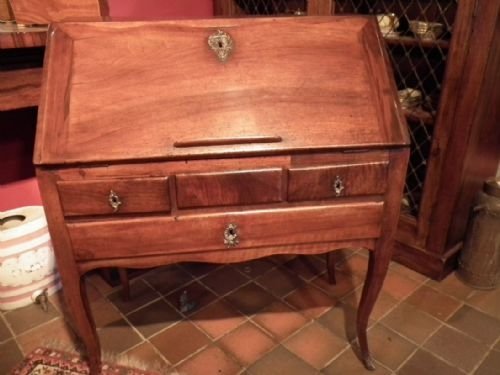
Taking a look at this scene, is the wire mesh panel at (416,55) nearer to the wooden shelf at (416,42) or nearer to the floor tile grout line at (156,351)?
the wooden shelf at (416,42)

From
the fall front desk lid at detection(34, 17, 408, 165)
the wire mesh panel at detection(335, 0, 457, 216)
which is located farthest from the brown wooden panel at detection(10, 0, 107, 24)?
the wire mesh panel at detection(335, 0, 457, 216)

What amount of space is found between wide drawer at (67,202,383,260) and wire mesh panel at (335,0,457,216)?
92 centimetres

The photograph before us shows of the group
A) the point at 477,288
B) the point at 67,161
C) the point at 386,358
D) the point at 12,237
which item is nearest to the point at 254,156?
the point at 67,161

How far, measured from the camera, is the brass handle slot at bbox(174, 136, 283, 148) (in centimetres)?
112

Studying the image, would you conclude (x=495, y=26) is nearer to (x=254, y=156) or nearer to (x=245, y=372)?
(x=254, y=156)

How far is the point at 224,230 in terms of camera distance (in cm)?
121

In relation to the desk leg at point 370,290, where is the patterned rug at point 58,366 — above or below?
below

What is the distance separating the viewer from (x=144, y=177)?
1.12 metres

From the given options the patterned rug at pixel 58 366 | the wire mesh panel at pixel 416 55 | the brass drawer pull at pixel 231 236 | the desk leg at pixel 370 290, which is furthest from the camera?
the wire mesh panel at pixel 416 55

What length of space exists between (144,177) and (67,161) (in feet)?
0.65

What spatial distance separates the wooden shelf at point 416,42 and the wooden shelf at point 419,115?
0.97 feet

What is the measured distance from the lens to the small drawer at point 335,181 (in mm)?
1180

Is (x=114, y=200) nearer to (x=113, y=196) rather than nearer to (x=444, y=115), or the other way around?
(x=113, y=196)

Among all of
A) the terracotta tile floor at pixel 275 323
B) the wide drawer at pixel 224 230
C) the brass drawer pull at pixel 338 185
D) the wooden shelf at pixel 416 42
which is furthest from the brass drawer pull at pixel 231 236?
the wooden shelf at pixel 416 42
